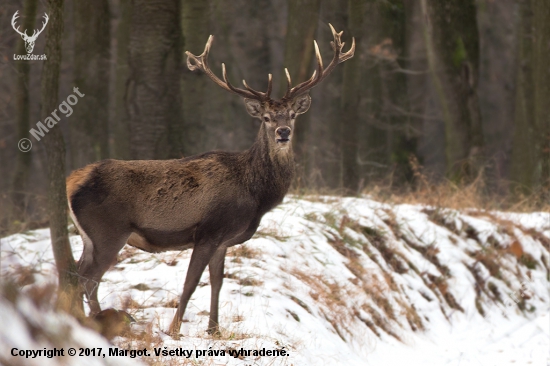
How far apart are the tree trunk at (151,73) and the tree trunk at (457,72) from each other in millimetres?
5407

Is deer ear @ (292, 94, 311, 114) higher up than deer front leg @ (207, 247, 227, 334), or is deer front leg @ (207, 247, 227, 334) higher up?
deer ear @ (292, 94, 311, 114)

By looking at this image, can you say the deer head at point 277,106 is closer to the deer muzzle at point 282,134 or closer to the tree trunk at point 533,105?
the deer muzzle at point 282,134

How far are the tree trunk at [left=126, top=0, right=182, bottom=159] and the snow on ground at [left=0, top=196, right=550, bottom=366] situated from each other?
2.76m

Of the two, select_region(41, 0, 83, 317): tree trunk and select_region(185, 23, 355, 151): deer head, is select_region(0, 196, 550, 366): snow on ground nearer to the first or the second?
select_region(41, 0, 83, 317): tree trunk

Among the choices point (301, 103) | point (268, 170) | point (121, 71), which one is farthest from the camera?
point (121, 71)

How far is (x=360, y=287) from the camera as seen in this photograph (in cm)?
968

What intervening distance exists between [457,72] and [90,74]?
704 cm

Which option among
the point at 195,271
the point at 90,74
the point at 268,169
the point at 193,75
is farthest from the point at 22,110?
the point at 195,271

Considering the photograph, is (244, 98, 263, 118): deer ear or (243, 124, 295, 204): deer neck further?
(244, 98, 263, 118): deer ear

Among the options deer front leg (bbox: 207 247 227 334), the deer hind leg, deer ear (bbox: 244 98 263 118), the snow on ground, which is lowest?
the snow on ground

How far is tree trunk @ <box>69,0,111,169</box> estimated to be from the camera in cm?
1616

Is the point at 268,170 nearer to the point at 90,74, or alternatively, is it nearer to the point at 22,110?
the point at 90,74

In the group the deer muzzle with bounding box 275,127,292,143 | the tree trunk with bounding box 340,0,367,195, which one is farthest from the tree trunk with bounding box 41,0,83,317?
the tree trunk with bounding box 340,0,367,195

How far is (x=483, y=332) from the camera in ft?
34.0
